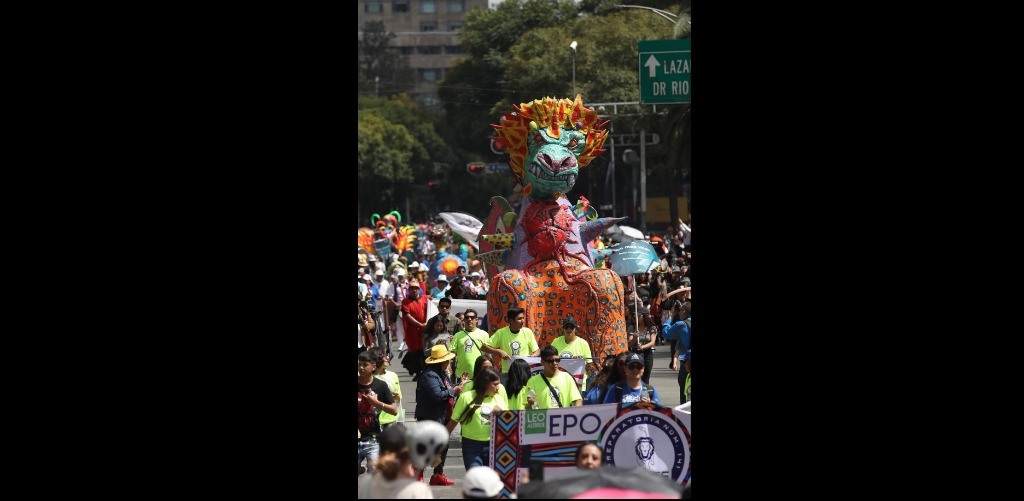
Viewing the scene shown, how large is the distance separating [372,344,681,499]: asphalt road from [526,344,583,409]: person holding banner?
0.83 m

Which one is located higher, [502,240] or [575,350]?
[502,240]

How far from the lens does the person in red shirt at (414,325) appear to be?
59.3ft

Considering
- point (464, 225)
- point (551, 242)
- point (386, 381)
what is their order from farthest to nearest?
point (464, 225)
point (551, 242)
point (386, 381)

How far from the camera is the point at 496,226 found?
18891mm

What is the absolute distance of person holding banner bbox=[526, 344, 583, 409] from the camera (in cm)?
1191

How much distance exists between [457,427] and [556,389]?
5.82m

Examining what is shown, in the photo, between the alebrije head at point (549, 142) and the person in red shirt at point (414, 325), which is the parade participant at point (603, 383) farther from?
the person in red shirt at point (414, 325)

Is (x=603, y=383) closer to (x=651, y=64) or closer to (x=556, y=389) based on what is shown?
(x=556, y=389)

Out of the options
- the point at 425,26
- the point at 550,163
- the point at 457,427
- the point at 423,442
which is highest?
the point at 425,26

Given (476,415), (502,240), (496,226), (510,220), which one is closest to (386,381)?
(476,415)

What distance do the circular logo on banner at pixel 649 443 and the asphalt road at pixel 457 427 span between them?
1.66 m

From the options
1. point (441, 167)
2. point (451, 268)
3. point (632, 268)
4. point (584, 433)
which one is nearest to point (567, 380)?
point (584, 433)

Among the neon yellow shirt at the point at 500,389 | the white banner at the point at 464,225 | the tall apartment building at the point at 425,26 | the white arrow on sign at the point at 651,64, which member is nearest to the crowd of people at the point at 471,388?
the neon yellow shirt at the point at 500,389

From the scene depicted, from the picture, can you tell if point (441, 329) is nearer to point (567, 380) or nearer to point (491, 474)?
point (567, 380)
